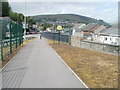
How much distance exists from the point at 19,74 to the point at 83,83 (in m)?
2.91

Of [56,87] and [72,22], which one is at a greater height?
[72,22]

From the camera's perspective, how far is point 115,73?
10.4 m

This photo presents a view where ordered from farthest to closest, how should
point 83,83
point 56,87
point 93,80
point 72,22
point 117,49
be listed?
point 72,22 → point 117,49 → point 93,80 → point 83,83 → point 56,87

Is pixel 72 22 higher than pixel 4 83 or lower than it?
higher

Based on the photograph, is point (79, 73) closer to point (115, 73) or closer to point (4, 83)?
point (115, 73)

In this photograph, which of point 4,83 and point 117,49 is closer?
point 4,83

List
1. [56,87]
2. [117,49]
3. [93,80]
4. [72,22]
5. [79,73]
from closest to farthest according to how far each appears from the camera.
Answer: [56,87] < [93,80] < [79,73] < [117,49] < [72,22]

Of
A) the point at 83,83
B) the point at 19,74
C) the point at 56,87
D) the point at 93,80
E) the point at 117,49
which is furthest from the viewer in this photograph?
the point at 117,49

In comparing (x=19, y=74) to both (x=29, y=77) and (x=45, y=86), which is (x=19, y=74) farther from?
(x=45, y=86)

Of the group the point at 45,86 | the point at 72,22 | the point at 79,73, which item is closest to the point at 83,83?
the point at 45,86

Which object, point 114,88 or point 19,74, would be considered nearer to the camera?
point 114,88

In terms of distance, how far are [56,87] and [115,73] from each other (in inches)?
154

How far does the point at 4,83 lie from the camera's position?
26.0 ft

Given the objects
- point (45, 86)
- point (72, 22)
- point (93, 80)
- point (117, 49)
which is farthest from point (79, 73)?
point (72, 22)
